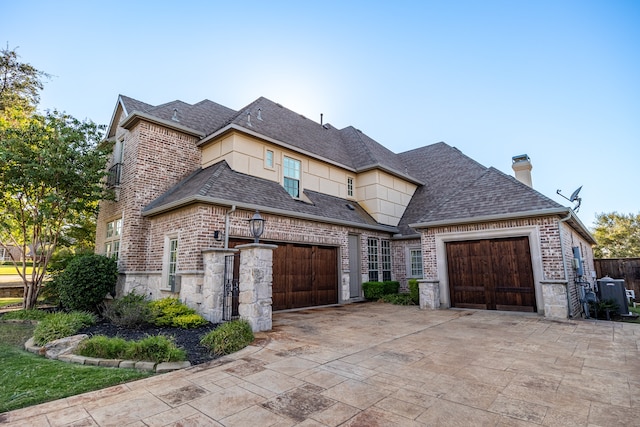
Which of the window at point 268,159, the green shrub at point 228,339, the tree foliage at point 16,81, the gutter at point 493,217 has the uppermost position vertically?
the tree foliage at point 16,81

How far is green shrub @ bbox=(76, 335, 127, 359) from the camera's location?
4406 mm

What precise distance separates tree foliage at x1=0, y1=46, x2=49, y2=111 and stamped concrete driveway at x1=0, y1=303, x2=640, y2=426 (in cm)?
1691

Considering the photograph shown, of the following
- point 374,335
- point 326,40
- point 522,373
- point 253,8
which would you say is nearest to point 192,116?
point 253,8

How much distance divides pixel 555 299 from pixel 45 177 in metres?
14.7

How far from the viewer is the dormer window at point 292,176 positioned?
11.4 metres

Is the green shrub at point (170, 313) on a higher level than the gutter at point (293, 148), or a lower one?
lower

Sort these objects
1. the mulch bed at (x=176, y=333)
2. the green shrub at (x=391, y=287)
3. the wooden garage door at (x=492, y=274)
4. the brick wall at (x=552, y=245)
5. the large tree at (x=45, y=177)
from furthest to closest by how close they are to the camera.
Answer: the green shrub at (x=391, y=287), the large tree at (x=45, y=177), the wooden garage door at (x=492, y=274), the brick wall at (x=552, y=245), the mulch bed at (x=176, y=333)

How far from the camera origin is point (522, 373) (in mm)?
3660

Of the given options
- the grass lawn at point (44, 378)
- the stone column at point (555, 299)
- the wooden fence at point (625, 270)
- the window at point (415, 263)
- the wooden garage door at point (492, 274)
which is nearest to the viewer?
the grass lawn at point (44, 378)

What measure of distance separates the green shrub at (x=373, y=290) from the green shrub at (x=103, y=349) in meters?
8.90

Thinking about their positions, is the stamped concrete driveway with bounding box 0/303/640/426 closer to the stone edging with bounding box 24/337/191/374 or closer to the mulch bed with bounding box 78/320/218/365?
the stone edging with bounding box 24/337/191/374

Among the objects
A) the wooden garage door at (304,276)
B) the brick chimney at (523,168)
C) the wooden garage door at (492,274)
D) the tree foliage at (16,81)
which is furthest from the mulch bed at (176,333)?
the tree foliage at (16,81)

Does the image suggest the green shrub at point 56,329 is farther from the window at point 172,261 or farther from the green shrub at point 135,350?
the window at point 172,261

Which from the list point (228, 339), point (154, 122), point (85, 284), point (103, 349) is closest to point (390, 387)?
point (228, 339)
